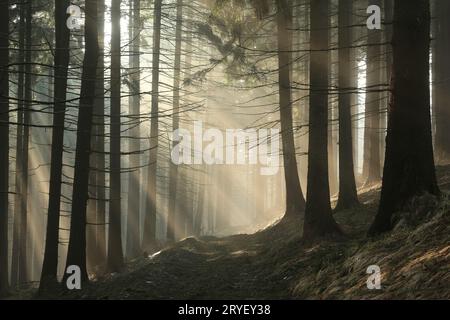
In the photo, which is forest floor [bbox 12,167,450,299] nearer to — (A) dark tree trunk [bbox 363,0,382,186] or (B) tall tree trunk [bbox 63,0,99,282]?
(B) tall tree trunk [bbox 63,0,99,282]

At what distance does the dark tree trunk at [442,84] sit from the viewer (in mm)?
16422

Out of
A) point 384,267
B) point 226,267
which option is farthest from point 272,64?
Answer: point 384,267

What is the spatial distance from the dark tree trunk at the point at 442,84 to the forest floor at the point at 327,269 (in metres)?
3.44

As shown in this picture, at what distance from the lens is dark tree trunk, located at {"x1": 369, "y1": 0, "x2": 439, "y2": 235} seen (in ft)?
26.2

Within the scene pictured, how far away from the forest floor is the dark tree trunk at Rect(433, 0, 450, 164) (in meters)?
3.44

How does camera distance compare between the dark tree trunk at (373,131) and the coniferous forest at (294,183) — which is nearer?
the coniferous forest at (294,183)

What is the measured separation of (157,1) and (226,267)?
11190 mm

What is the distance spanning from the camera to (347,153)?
13820 mm
